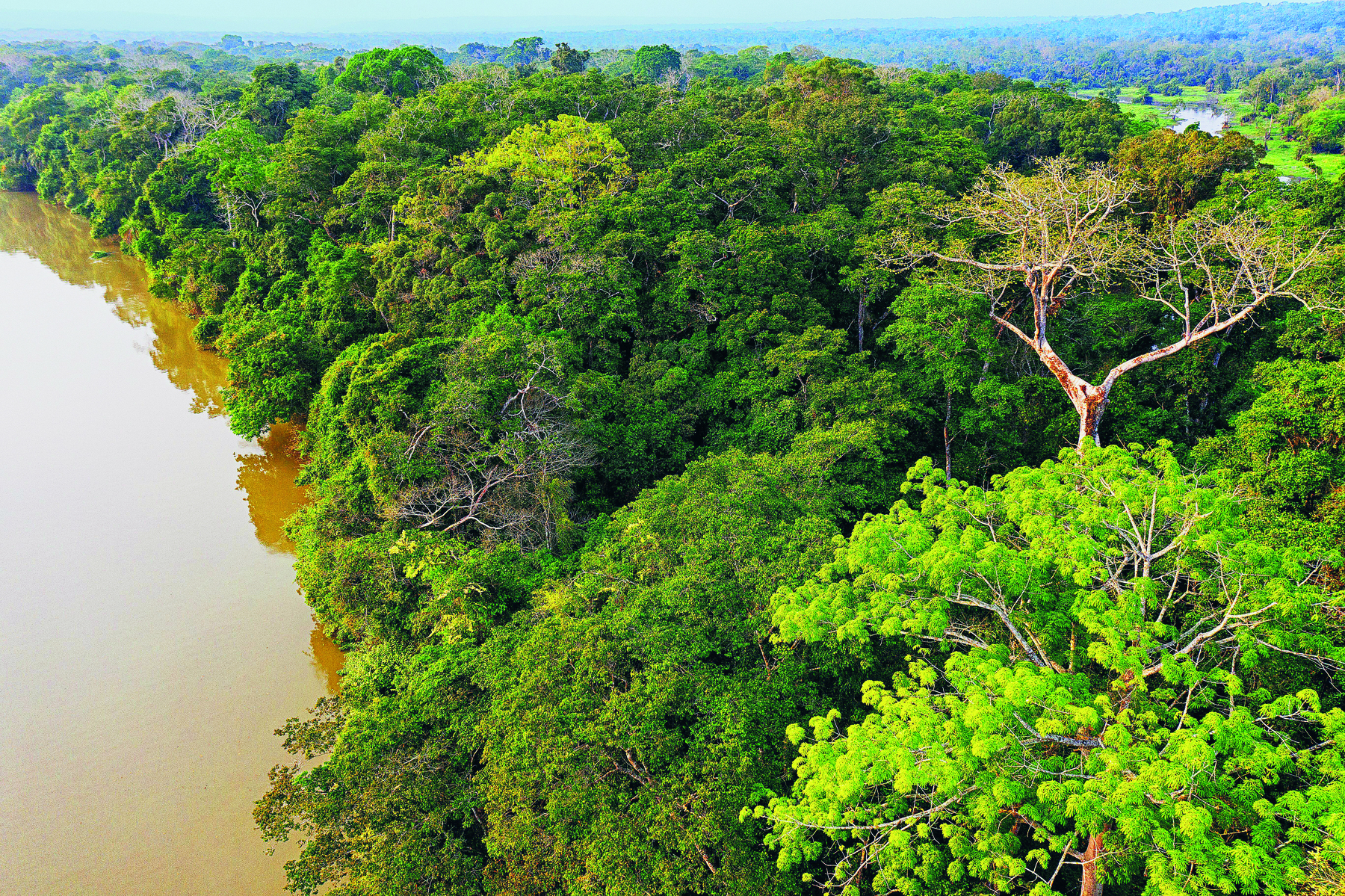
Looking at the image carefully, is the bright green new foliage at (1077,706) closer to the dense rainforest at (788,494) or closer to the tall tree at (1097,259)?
the dense rainforest at (788,494)

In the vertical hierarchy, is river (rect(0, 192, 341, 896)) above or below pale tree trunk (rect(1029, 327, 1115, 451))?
below

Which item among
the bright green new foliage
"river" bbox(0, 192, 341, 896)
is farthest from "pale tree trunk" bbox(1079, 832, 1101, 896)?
"river" bbox(0, 192, 341, 896)

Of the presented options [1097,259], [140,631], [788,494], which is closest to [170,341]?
[140,631]

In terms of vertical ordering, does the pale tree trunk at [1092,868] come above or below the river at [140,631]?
above

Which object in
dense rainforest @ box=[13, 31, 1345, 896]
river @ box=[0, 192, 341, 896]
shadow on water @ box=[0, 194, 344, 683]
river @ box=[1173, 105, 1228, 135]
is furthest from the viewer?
river @ box=[1173, 105, 1228, 135]

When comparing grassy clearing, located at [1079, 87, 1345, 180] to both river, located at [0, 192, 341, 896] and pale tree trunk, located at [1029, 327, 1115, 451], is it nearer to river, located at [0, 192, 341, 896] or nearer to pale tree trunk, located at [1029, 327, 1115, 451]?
pale tree trunk, located at [1029, 327, 1115, 451]

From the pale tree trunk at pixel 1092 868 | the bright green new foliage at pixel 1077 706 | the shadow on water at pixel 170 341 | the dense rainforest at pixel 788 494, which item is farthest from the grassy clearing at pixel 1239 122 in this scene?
the shadow on water at pixel 170 341
